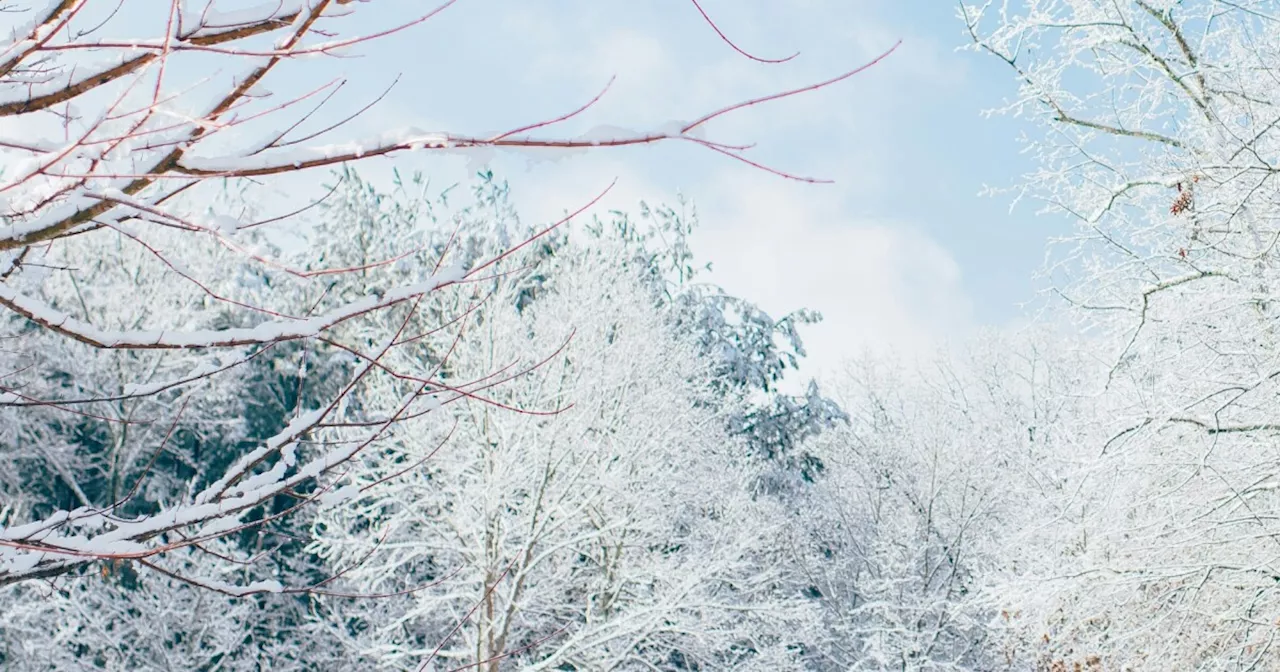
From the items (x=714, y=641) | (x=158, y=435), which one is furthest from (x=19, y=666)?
(x=714, y=641)

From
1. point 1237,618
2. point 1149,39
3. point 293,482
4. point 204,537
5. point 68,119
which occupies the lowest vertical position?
point 204,537

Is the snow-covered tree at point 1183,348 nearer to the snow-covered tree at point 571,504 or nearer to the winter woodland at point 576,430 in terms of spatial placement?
the winter woodland at point 576,430

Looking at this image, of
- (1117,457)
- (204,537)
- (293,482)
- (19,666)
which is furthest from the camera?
(19,666)

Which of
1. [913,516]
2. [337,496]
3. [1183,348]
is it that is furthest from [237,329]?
[913,516]

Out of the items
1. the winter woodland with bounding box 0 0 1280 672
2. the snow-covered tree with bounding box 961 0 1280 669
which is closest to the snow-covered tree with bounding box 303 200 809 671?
the winter woodland with bounding box 0 0 1280 672

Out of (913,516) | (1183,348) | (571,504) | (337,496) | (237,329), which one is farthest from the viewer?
(913,516)

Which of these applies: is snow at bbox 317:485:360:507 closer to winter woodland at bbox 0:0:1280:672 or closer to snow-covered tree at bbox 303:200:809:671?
winter woodland at bbox 0:0:1280:672

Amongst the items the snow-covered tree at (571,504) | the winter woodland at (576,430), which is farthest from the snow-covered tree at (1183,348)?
the snow-covered tree at (571,504)

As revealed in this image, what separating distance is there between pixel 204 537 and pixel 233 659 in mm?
11611

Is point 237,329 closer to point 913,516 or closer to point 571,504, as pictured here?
point 571,504

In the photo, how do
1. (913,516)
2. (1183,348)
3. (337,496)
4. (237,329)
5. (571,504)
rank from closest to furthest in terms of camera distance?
(237,329), (337,496), (1183,348), (571,504), (913,516)

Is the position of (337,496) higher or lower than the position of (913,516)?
lower

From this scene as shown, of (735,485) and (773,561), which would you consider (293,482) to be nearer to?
(735,485)

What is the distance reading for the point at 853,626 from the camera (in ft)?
44.4
